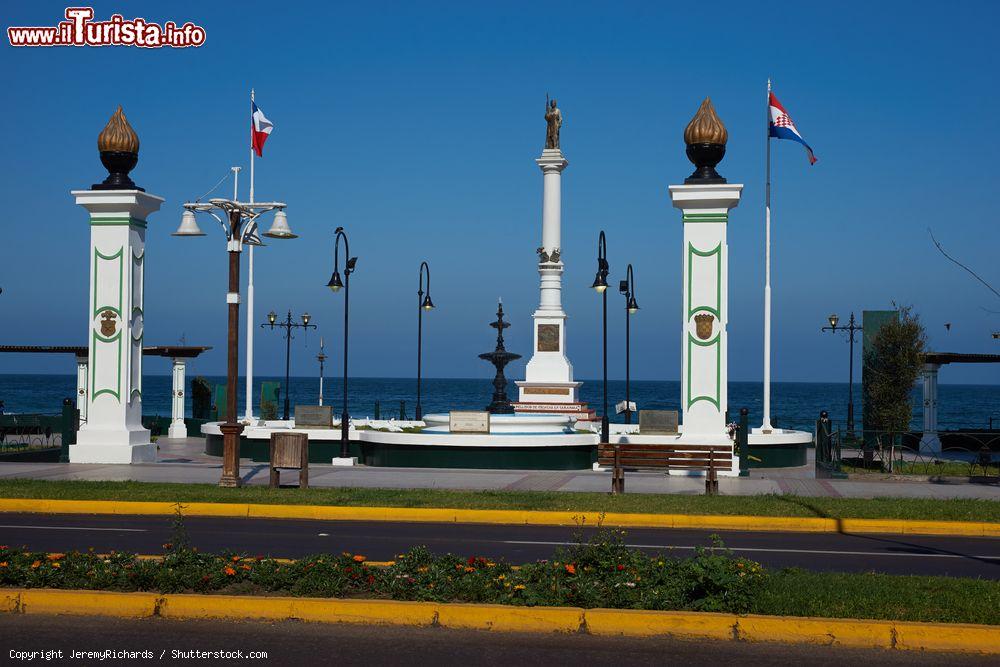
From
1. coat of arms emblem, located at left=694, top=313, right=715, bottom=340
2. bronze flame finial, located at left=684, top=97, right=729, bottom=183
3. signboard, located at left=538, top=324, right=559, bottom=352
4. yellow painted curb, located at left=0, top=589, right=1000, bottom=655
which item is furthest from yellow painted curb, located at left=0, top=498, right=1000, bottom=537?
signboard, located at left=538, top=324, right=559, bottom=352

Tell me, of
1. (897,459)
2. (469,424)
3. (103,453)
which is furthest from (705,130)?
(103,453)

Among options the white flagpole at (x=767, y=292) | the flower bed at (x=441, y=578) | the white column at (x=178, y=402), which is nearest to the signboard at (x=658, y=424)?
the white flagpole at (x=767, y=292)

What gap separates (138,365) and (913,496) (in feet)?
58.7

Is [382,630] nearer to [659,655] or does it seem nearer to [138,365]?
[659,655]

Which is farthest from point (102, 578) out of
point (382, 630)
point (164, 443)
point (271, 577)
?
point (164, 443)

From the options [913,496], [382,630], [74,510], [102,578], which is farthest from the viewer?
[913,496]

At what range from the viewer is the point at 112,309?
2558 cm

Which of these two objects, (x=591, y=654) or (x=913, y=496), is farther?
(x=913, y=496)

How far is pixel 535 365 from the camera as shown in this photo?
39375 millimetres

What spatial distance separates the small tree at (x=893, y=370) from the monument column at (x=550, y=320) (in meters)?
13.0

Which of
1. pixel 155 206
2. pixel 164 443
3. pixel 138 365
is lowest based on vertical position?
pixel 164 443

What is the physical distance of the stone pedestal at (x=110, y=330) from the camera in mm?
25391

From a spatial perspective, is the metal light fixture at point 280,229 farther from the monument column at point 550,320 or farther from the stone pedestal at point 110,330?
the monument column at point 550,320

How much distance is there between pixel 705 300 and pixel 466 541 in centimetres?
Result: 1134
